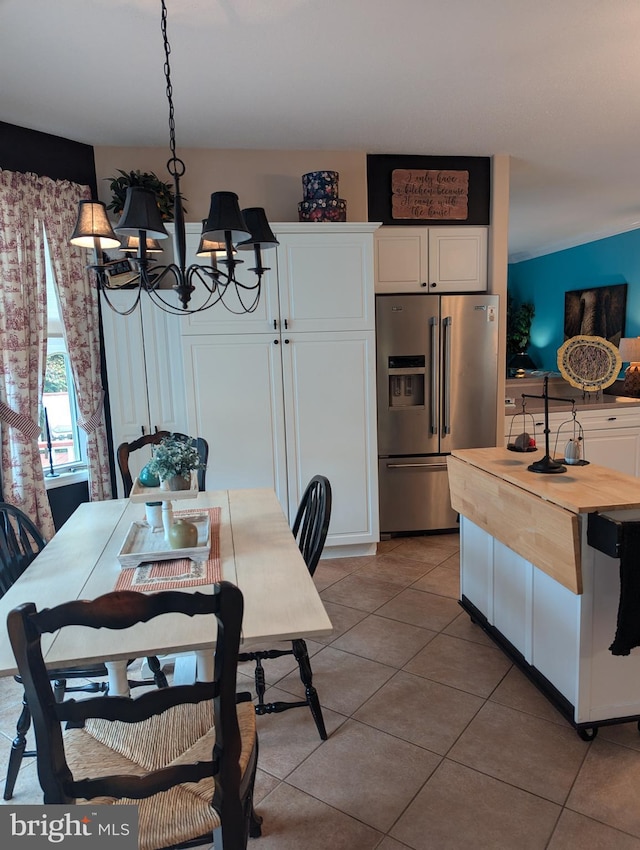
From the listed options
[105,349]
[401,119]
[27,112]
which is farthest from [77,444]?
[401,119]

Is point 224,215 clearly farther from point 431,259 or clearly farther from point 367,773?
point 431,259

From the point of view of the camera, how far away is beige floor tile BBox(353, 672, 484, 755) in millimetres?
2043

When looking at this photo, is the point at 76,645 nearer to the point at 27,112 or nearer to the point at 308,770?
the point at 308,770

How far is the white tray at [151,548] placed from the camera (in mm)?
1787

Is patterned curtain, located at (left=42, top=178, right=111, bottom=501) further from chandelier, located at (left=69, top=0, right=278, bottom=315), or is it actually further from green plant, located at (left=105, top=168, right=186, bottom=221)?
chandelier, located at (left=69, top=0, right=278, bottom=315)

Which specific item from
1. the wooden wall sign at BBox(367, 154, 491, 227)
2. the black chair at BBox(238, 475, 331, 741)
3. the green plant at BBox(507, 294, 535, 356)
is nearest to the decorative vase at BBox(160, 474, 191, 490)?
the black chair at BBox(238, 475, 331, 741)

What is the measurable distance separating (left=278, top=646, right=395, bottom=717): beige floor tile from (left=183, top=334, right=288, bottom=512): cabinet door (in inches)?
48.2

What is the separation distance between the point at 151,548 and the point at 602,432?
372 cm

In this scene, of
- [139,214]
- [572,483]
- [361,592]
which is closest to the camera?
[139,214]

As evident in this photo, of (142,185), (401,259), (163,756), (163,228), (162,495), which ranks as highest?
(142,185)

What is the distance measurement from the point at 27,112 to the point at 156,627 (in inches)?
112

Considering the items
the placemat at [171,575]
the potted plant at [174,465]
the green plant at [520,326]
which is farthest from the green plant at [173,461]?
the green plant at [520,326]

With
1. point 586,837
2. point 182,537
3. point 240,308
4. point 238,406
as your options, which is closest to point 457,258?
point 240,308

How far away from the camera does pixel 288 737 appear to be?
206 centimetres
